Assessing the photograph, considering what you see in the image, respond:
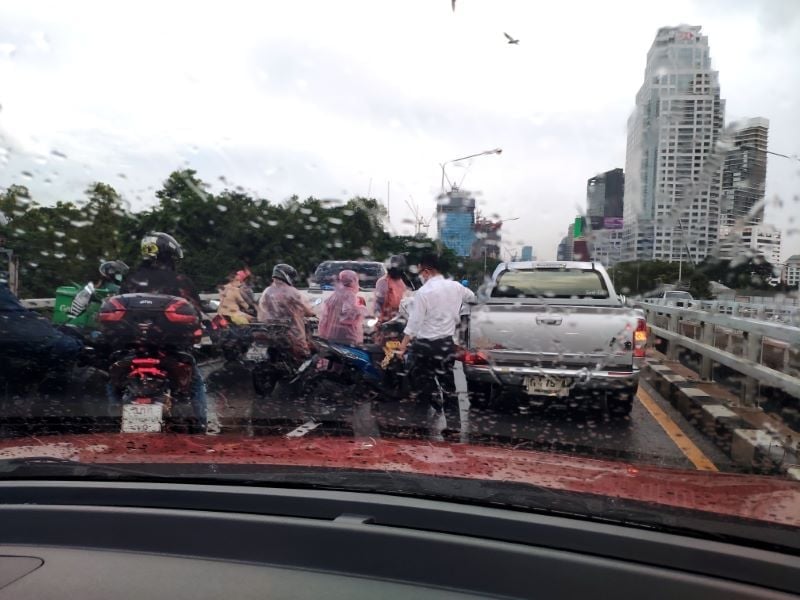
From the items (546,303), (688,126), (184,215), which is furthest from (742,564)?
(184,215)

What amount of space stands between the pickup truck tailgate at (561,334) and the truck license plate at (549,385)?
0.11 meters

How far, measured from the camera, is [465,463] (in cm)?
286

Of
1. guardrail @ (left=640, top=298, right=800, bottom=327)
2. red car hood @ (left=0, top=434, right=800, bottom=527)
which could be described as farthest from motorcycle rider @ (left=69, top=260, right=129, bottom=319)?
guardrail @ (left=640, top=298, right=800, bottom=327)

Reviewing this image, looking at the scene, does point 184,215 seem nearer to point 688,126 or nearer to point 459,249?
point 459,249

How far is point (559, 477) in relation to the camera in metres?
2.62

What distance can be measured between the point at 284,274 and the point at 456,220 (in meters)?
1.51

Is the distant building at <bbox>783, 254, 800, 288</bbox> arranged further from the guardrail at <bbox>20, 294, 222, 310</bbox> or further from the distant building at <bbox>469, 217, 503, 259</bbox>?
the guardrail at <bbox>20, 294, 222, 310</bbox>

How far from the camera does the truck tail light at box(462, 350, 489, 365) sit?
20.8 ft

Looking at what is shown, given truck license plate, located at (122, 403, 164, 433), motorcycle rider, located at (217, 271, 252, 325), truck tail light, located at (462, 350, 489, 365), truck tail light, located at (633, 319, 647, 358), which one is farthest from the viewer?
truck tail light, located at (462, 350, 489, 365)

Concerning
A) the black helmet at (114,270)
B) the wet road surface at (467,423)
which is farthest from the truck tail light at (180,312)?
the wet road surface at (467,423)

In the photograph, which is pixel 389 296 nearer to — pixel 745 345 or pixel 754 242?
pixel 754 242

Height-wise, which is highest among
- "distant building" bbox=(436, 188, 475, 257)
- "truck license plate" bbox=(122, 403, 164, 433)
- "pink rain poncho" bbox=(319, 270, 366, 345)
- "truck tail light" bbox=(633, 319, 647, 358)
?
"distant building" bbox=(436, 188, 475, 257)

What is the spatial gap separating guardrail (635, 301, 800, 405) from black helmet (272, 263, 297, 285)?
3.57 metres

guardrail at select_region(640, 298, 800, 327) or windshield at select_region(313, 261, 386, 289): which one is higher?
windshield at select_region(313, 261, 386, 289)
